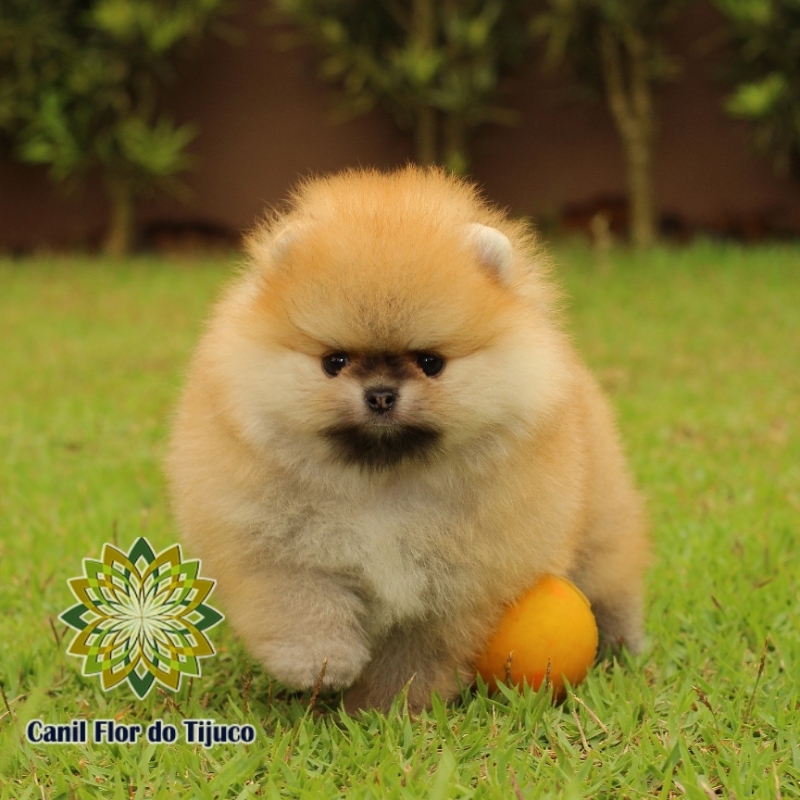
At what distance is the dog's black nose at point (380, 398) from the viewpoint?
1923mm

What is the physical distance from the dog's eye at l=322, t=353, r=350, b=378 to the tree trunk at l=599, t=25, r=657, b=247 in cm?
766

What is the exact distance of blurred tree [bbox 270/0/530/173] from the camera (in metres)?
9.02

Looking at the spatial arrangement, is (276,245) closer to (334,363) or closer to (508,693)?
(334,363)

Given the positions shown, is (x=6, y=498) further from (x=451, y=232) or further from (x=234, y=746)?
(x=451, y=232)

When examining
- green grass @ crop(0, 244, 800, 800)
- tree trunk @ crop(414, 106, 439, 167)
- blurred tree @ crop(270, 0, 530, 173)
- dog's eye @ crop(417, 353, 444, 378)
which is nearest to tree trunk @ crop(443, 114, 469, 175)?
blurred tree @ crop(270, 0, 530, 173)

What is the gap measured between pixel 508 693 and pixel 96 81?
8.41m

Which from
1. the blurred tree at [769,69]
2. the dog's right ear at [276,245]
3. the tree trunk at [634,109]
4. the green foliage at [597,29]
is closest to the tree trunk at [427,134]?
the green foliage at [597,29]

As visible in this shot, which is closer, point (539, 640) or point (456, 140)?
point (539, 640)

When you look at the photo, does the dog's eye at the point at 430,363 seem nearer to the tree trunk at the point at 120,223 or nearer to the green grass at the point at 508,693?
the green grass at the point at 508,693

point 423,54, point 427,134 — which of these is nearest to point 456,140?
point 427,134

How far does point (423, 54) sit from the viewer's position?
353 inches

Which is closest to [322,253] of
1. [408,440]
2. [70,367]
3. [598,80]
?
[408,440]

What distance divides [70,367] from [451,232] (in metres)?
4.36

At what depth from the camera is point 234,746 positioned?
2080 mm
